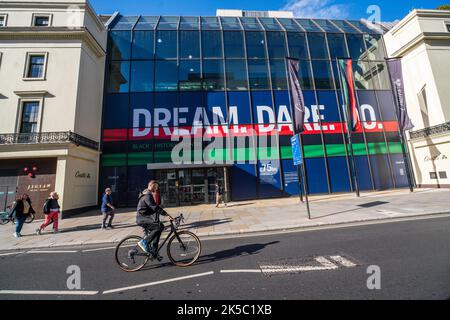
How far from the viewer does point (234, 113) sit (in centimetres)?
1905

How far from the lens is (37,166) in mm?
14234

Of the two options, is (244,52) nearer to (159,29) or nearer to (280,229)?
(159,29)

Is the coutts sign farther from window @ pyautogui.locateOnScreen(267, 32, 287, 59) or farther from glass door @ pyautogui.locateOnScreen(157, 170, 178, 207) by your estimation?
window @ pyautogui.locateOnScreen(267, 32, 287, 59)

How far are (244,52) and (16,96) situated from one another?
19.4m

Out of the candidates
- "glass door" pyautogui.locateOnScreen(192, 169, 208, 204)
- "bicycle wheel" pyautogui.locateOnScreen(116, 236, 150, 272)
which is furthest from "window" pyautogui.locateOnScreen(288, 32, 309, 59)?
"bicycle wheel" pyautogui.locateOnScreen(116, 236, 150, 272)

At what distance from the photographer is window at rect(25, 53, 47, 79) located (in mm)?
15742

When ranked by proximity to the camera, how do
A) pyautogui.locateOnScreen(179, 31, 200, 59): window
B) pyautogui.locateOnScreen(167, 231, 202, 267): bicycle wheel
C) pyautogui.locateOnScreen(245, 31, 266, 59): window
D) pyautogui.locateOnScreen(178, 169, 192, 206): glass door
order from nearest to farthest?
pyautogui.locateOnScreen(167, 231, 202, 267): bicycle wheel < pyautogui.locateOnScreen(178, 169, 192, 206): glass door < pyautogui.locateOnScreen(179, 31, 200, 59): window < pyautogui.locateOnScreen(245, 31, 266, 59): window

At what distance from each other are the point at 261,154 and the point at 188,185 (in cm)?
700

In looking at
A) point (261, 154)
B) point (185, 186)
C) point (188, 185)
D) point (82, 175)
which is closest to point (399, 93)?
point (261, 154)

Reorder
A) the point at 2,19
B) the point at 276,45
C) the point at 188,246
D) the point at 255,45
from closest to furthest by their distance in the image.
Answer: the point at 188,246 < the point at 2,19 < the point at 255,45 < the point at 276,45

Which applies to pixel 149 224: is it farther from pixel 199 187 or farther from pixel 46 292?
pixel 199 187

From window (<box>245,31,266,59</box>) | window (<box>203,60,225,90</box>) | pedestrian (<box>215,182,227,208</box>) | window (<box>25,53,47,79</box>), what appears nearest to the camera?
pedestrian (<box>215,182,227,208</box>)

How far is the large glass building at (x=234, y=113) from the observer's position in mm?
17781

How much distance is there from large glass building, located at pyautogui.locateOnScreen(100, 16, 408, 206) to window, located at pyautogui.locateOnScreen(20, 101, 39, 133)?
455 centimetres
